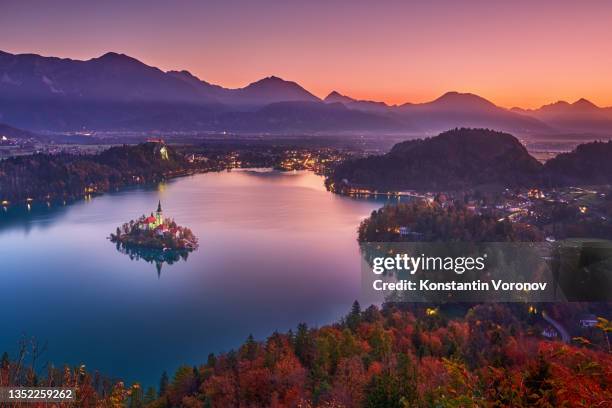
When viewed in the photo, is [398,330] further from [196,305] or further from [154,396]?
[196,305]

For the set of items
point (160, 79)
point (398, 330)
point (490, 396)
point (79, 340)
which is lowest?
point (79, 340)

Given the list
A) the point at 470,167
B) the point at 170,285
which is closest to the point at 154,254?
the point at 170,285

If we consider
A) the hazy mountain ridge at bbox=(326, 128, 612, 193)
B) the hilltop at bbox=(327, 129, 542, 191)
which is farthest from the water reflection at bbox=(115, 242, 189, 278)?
the hilltop at bbox=(327, 129, 542, 191)

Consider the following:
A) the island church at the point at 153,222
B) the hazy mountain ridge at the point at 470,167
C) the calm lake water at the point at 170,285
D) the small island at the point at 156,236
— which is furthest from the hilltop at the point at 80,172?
the hazy mountain ridge at the point at 470,167

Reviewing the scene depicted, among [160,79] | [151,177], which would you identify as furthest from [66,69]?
[151,177]

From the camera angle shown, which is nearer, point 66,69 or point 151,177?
point 151,177

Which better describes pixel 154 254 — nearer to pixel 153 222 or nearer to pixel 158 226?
pixel 158 226
